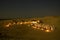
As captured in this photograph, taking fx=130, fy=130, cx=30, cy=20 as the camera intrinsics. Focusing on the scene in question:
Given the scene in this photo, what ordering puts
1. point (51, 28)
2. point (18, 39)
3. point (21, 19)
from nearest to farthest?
point (18, 39) < point (51, 28) < point (21, 19)

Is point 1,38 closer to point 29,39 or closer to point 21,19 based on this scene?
point 29,39

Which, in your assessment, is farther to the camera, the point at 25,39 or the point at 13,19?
the point at 13,19

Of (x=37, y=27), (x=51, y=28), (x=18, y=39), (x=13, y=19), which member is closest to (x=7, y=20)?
Result: (x=13, y=19)

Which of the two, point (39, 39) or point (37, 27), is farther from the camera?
point (37, 27)

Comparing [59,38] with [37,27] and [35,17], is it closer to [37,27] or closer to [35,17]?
[37,27]

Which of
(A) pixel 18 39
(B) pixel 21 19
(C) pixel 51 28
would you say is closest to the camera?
(A) pixel 18 39

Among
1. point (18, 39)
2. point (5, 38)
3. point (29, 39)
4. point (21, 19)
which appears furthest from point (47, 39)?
point (21, 19)

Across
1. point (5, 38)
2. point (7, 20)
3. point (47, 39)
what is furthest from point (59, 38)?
point (7, 20)

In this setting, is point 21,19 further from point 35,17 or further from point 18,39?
point 18,39
